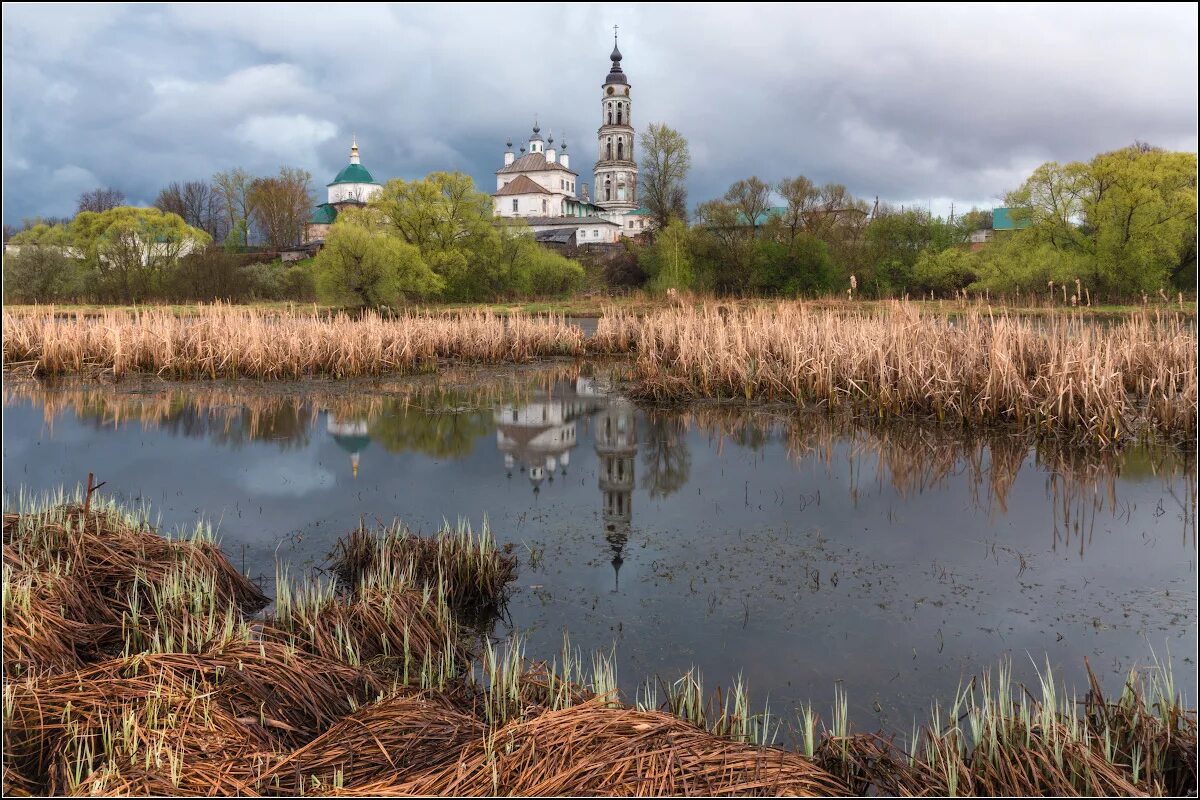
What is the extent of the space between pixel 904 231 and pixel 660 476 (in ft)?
118

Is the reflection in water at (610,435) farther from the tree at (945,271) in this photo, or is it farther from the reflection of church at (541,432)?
the tree at (945,271)

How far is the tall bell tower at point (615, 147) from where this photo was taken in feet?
296

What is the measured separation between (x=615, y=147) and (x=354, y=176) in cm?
2771

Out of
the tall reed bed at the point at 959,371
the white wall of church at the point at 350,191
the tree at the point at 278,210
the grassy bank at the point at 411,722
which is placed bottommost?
the grassy bank at the point at 411,722

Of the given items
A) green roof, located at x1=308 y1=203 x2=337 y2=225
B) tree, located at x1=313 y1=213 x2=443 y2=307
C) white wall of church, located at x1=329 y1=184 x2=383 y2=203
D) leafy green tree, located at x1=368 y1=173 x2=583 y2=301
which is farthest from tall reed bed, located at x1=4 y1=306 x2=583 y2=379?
white wall of church, located at x1=329 y1=184 x2=383 y2=203

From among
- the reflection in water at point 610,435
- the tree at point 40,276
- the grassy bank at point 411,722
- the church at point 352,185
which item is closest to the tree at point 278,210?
the church at point 352,185

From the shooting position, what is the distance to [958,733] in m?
2.99

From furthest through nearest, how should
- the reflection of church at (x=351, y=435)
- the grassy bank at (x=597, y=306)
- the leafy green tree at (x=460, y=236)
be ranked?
the leafy green tree at (x=460, y=236) → the grassy bank at (x=597, y=306) → the reflection of church at (x=351, y=435)

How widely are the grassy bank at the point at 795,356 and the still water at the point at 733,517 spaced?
639 millimetres

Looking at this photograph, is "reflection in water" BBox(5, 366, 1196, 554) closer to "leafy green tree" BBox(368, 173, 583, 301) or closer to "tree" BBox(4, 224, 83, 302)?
"leafy green tree" BBox(368, 173, 583, 301)

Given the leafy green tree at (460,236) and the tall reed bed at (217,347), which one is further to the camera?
the leafy green tree at (460,236)

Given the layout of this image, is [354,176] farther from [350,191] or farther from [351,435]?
[351,435]

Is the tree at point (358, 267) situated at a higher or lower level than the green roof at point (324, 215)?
lower

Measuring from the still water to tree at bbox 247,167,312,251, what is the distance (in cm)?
5803
